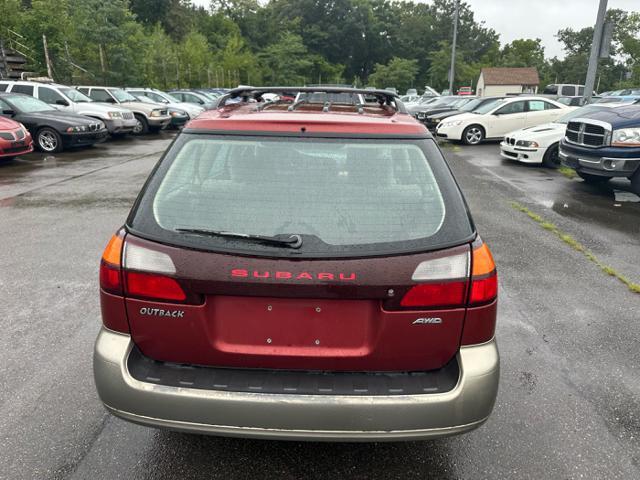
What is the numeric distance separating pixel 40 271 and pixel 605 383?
5117mm

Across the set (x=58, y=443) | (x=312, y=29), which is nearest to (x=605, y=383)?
(x=58, y=443)

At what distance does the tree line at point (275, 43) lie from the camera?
27016 millimetres

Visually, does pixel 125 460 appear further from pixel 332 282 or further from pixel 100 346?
pixel 332 282

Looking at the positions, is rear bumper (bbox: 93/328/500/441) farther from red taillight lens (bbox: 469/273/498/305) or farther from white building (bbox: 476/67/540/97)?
white building (bbox: 476/67/540/97)

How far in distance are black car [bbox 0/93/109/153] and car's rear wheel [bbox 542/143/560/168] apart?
1206 centimetres

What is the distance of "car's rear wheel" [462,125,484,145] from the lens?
16.8 metres

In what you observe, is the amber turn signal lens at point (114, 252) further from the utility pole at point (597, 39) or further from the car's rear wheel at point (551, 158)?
the utility pole at point (597, 39)

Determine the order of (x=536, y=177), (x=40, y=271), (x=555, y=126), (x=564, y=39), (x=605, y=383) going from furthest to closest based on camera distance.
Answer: (x=564, y=39), (x=555, y=126), (x=536, y=177), (x=40, y=271), (x=605, y=383)

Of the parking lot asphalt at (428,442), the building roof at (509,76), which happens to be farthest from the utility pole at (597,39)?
the building roof at (509,76)

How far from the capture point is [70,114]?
14383 millimetres

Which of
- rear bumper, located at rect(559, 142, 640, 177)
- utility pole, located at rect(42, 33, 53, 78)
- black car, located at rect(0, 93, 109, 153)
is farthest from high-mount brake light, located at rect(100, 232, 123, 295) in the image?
utility pole, located at rect(42, 33, 53, 78)

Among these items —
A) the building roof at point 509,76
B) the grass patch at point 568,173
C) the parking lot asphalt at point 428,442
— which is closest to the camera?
the parking lot asphalt at point 428,442

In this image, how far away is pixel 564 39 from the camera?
118 meters

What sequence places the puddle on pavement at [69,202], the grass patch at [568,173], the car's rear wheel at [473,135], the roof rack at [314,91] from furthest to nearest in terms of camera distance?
the car's rear wheel at [473,135] → the grass patch at [568,173] → the puddle on pavement at [69,202] → the roof rack at [314,91]
